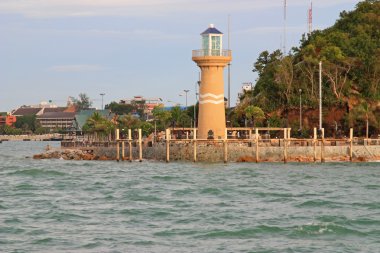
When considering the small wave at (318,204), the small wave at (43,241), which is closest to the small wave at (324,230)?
the small wave at (318,204)

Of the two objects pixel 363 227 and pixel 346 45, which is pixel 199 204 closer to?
pixel 363 227

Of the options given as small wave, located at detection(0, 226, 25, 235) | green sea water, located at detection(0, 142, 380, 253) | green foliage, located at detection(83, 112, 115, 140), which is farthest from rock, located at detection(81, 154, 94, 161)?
small wave, located at detection(0, 226, 25, 235)

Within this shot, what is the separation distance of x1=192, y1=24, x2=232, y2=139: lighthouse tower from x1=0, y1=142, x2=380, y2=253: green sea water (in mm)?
20572

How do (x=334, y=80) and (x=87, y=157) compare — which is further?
(x=334, y=80)

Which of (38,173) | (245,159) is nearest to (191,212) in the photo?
(38,173)

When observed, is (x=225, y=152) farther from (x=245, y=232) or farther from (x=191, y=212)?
(x=245, y=232)

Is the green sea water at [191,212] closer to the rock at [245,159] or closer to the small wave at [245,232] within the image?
the small wave at [245,232]

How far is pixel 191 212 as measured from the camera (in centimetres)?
4256

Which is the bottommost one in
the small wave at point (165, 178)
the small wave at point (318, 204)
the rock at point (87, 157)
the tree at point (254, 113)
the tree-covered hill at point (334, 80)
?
the small wave at point (318, 204)

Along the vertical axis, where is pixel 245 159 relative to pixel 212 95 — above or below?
below

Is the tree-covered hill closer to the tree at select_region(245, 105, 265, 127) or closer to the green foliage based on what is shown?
the tree at select_region(245, 105, 265, 127)

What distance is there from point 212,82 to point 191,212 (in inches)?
1856

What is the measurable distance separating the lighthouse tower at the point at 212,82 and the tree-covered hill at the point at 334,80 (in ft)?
63.6

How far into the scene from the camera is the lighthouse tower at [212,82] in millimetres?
88375
